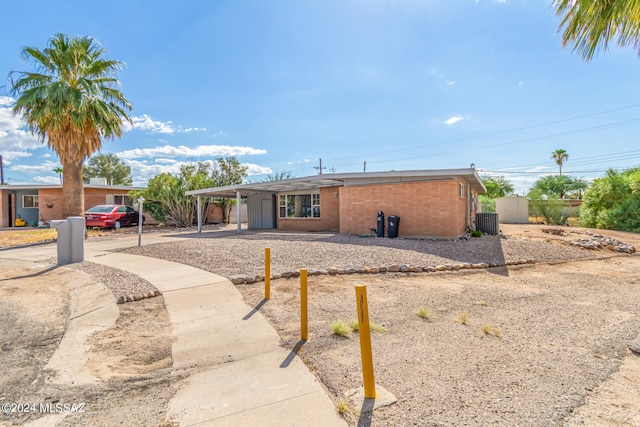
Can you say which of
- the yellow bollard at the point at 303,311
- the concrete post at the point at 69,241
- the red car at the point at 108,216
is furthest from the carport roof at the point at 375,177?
the yellow bollard at the point at 303,311

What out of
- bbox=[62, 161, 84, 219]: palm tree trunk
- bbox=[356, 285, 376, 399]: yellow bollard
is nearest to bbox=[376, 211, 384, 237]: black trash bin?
bbox=[356, 285, 376, 399]: yellow bollard

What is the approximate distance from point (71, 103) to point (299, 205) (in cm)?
1157

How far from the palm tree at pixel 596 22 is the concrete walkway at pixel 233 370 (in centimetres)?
457

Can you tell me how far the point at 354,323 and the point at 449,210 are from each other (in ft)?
32.1

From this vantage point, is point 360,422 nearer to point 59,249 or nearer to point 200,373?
point 200,373

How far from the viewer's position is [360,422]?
2.53 m

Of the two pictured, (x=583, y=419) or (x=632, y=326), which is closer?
(x=583, y=419)

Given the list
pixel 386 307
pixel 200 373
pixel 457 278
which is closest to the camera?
pixel 200 373

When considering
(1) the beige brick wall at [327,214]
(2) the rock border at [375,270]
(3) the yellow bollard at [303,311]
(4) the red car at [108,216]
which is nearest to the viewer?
(3) the yellow bollard at [303,311]

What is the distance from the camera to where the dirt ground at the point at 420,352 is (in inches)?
108

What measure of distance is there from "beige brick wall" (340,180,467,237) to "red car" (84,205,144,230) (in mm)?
14812

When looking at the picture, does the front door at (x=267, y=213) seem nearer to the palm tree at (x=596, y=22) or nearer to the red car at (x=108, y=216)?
the red car at (x=108, y=216)

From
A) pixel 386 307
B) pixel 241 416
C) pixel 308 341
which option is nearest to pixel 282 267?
pixel 386 307

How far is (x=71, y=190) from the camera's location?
50.5 feet
